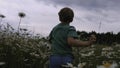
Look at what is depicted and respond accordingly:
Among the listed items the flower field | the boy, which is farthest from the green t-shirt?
the flower field

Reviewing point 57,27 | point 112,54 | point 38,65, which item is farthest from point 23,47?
point 57,27

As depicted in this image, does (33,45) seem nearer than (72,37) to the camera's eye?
No

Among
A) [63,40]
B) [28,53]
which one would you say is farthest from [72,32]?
[28,53]

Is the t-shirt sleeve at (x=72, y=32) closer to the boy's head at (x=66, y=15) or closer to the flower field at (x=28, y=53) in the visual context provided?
the boy's head at (x=66, y=15)

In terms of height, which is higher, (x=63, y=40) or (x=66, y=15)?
(x=66, y=15)

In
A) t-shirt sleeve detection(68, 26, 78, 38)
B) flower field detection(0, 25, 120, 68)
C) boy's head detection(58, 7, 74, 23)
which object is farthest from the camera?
flower field detection(0, 25, 120, 68)

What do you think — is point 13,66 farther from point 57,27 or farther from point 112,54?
point 57,27

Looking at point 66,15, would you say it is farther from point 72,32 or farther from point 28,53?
point 28,53

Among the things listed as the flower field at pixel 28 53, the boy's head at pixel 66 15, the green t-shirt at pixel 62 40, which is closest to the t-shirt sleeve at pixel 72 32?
the green t-shirt at pixel 62 40

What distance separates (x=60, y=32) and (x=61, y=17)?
0.18m

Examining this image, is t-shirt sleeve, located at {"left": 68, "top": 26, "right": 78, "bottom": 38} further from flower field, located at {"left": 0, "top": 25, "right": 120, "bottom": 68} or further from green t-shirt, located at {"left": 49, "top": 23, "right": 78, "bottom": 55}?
flower field, located at {"left": 0, "top": 25, "right": 120, "bottom": 68}

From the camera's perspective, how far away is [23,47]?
327 inches

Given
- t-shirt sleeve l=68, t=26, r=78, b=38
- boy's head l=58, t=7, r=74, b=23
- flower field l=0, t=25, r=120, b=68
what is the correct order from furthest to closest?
flower field l=0, t=25, r=120, b=68
boy's head l=58, t=7, r=74, b=23
t-shirt sleeve l=68, t=26, r=78, b=38

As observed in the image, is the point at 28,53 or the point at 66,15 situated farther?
the point at 28,53
